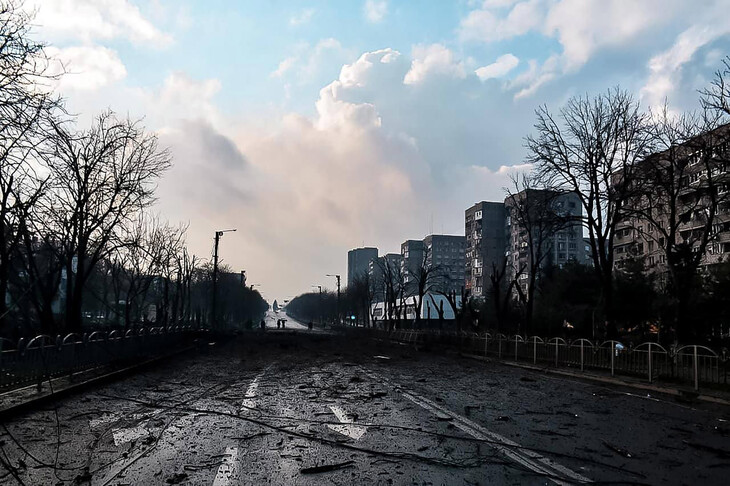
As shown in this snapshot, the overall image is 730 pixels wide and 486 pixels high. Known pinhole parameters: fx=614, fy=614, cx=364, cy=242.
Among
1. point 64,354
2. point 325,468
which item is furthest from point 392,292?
point 325,468

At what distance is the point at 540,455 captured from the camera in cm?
753

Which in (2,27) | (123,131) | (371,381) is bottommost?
(371,381)

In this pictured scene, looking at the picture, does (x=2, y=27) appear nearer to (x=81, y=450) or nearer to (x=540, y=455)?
(x=81, y=450)

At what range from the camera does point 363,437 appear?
8.73 metres

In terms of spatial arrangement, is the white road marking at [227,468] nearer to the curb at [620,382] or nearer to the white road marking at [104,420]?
the white road marking at [104,420]

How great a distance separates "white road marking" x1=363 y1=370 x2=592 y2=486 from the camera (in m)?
6.39

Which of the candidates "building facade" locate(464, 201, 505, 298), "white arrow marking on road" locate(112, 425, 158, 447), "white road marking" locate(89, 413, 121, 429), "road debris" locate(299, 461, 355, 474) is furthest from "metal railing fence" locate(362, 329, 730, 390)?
"building facade" locate(464, 201, 505, 298)

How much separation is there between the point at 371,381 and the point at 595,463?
1143cm

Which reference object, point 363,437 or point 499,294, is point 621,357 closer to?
point 363,437

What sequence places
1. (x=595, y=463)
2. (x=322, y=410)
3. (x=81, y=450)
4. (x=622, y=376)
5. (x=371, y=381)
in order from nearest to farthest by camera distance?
(x=595, y=463), (x=81, y=450), (x=322, y=410), (x=371, y=381), (x=622, y=376)

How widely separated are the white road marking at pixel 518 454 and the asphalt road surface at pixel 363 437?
0.8 inches

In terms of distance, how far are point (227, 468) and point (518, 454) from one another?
350 cm

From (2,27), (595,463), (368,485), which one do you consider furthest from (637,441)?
(2,27)

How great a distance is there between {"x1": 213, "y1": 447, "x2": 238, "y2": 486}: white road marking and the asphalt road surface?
2 centimetres
